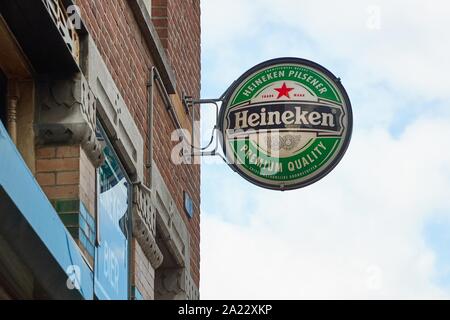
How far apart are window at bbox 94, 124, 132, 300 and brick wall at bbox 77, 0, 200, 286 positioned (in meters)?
0.69

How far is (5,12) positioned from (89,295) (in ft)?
6.36

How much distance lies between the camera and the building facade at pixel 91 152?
29.9ft

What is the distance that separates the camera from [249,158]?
538 inches

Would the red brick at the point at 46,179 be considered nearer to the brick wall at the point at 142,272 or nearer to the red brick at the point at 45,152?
the red brick at the point at 45,152

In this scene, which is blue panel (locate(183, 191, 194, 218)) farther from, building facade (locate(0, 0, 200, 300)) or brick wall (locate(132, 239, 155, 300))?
brick wall (locate(132, 239, 155, 300))

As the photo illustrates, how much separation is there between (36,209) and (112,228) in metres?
2.75

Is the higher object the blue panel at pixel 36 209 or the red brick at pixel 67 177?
the red brick at pixel 67 177

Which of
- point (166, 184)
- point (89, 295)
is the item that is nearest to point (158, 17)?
point (166, 184)

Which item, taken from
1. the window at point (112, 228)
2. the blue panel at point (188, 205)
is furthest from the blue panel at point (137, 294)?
the blue panel at point (188, 205)

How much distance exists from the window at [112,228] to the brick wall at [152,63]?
0.69m

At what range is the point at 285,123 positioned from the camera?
13.8 metres

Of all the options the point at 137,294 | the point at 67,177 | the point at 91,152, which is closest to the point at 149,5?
the point at 137,294

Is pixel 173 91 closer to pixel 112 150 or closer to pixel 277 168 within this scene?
pixel 277 168

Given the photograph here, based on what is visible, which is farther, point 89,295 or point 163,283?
point 163,283
